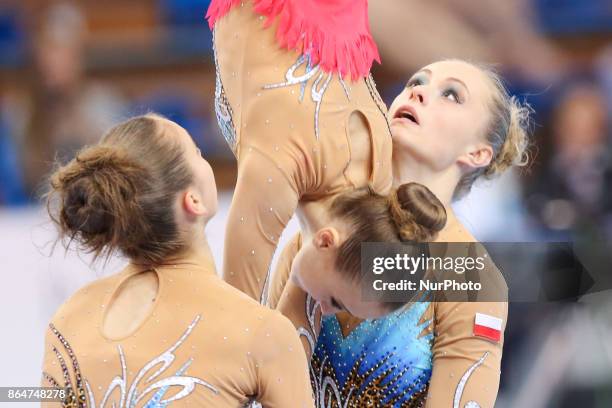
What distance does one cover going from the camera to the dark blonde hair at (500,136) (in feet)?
6.34

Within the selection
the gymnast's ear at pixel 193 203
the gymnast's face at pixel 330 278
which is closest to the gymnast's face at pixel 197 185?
the gymnast's ear at pixel 193 203

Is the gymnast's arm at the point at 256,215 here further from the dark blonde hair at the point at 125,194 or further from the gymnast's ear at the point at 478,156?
the gymnast's ear at the point at 478,156

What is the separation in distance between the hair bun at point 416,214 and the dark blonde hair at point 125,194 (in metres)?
0.35

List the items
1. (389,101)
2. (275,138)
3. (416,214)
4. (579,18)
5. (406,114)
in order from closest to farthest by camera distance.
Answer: (416,214), (275,138), (406,114), (389,101), (579,18)

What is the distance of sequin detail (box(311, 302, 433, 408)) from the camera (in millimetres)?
1782

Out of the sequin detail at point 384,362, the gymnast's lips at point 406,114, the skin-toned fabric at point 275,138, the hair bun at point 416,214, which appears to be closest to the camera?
the hair bun at point 416,214

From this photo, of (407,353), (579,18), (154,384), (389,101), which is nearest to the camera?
(154,384)

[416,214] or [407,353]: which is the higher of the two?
[416,214]

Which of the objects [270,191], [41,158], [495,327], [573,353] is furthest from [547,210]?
[41,158]

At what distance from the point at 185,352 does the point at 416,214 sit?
44 cm

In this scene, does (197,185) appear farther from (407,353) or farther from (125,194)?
(407,353)

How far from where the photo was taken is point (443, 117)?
1.87 m

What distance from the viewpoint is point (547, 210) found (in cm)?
308

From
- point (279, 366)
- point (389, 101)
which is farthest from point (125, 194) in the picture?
point (389, 101)
